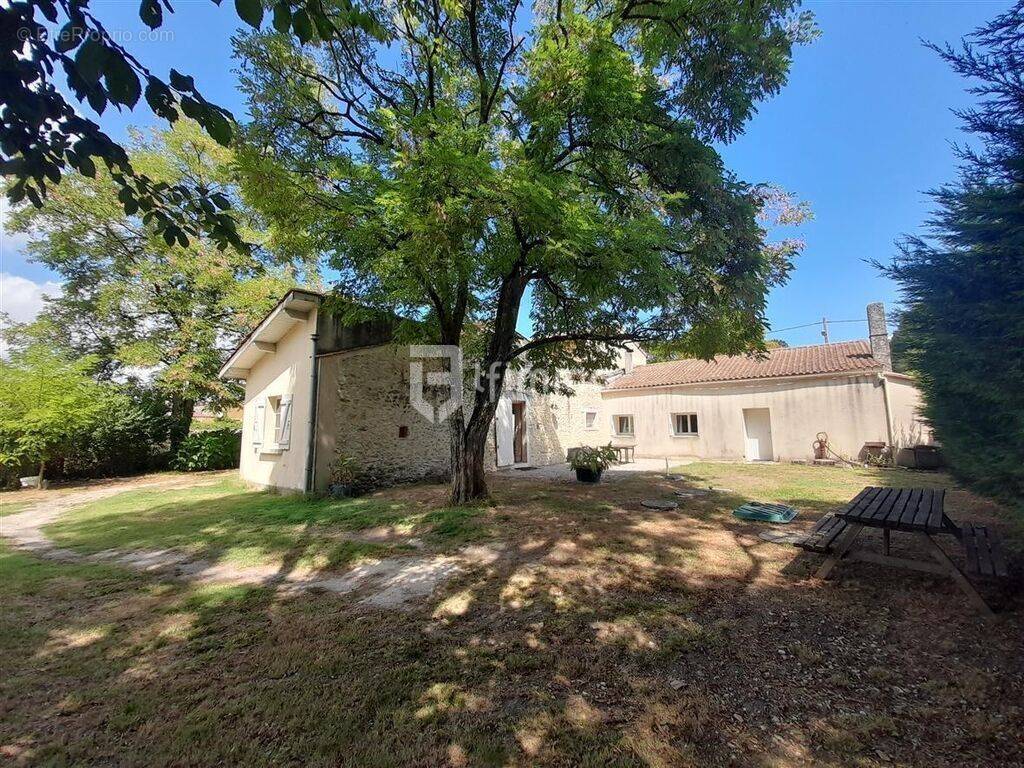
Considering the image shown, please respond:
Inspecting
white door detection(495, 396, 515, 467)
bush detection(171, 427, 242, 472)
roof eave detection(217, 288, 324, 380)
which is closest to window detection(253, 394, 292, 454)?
roof eave detection(217, 288, 324, 380)

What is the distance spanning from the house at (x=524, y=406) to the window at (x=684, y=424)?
0.05 metres

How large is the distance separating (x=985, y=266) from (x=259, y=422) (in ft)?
42.9

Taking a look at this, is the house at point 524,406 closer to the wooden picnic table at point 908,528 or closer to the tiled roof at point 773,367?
the tiled roof at point 773,367

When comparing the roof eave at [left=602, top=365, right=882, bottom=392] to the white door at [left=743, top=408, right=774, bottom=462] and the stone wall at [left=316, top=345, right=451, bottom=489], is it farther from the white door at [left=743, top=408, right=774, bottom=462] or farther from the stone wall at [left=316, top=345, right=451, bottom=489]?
the stone wall at [left=316, top=345, right=451, bottom=489]

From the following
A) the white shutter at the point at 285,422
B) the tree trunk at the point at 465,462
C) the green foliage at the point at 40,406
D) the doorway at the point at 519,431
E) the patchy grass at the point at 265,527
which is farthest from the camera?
the doorway at the point at 519,431

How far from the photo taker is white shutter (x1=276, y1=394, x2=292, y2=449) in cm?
969

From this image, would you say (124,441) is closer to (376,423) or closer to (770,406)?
(376,423)

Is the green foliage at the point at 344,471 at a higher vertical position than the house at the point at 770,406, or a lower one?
lower

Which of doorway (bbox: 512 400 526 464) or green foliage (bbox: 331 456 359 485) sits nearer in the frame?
green foliage (bbox: 331 456 359 485)

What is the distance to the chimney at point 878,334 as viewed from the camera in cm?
1364

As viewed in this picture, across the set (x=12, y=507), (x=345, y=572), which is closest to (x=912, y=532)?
(x=345, y=572)

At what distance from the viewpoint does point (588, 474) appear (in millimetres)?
10320

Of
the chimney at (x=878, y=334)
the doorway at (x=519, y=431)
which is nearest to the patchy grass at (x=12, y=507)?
the doorway at (x=519, y=431)

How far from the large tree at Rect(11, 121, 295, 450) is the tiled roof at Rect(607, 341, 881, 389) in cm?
1566
